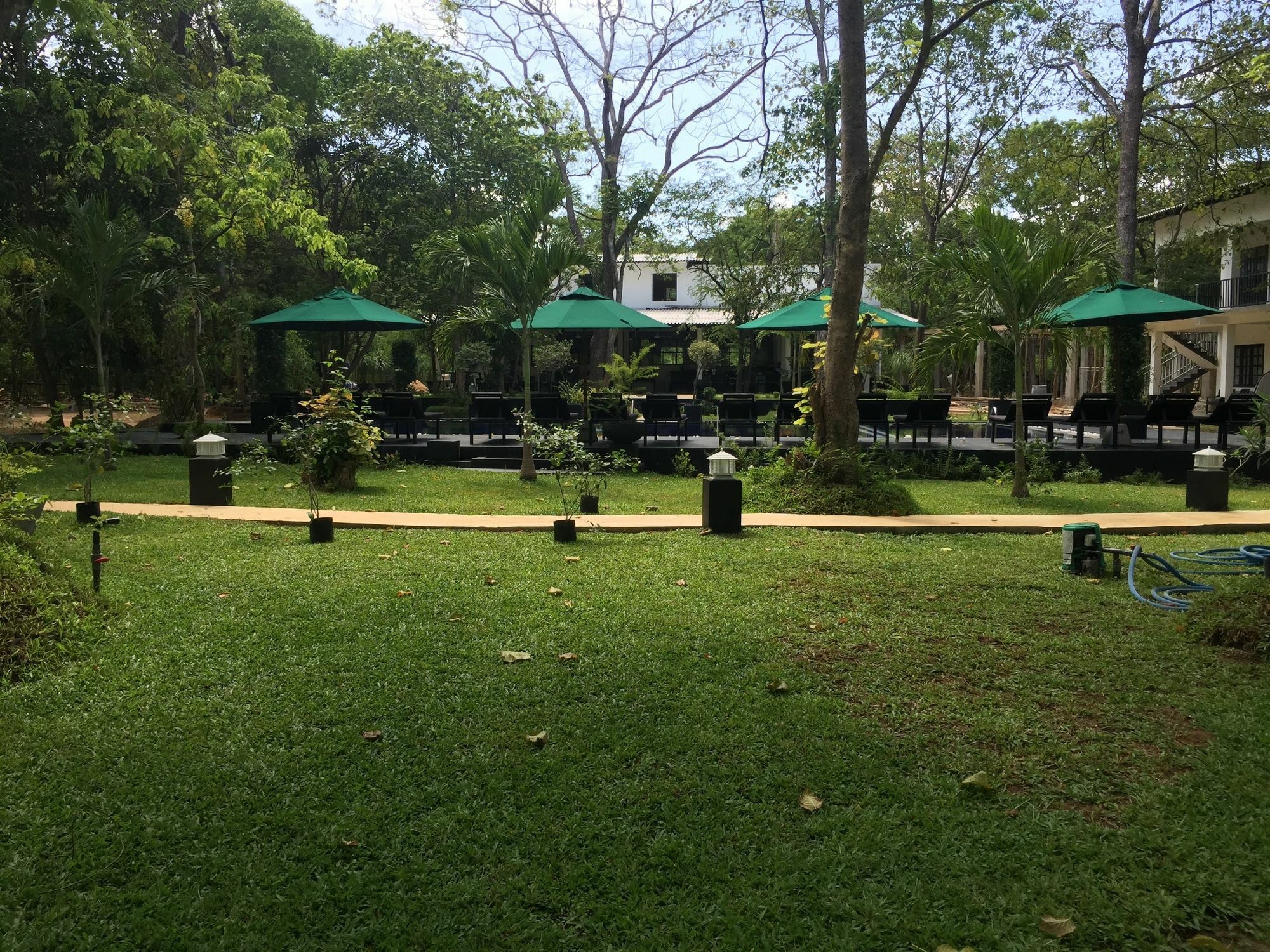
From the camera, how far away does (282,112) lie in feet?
55.0

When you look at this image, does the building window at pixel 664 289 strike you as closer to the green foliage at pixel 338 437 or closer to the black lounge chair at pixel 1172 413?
the black lounge chair at pixel 1172 413

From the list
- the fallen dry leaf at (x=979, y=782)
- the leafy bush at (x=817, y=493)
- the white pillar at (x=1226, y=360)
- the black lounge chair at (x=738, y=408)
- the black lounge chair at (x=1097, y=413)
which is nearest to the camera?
the fallen dry leaf at (x=979, y=782)

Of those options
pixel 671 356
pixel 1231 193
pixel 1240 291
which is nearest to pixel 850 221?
pixel 1231 193

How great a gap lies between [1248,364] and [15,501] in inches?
1228

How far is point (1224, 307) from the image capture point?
1000 inches

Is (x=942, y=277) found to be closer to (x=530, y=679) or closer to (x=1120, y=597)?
(x=1120, y=597)

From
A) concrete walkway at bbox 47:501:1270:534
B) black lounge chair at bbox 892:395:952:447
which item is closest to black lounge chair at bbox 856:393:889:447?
black lounge chair at bbox 892:395:952:447

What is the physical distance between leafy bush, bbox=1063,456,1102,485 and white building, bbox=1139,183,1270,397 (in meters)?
12.2

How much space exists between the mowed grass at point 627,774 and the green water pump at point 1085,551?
0.94 metres

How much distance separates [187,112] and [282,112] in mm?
1529

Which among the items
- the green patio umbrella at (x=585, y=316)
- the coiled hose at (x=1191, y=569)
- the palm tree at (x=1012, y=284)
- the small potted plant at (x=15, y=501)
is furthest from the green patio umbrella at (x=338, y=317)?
the coiled hose at (x=1191, y=569)

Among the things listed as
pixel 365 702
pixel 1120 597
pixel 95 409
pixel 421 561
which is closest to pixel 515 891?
pixel 365 702

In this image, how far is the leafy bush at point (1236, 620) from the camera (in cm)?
482

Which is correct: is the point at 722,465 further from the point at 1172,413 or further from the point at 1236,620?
the point at 1172,413
